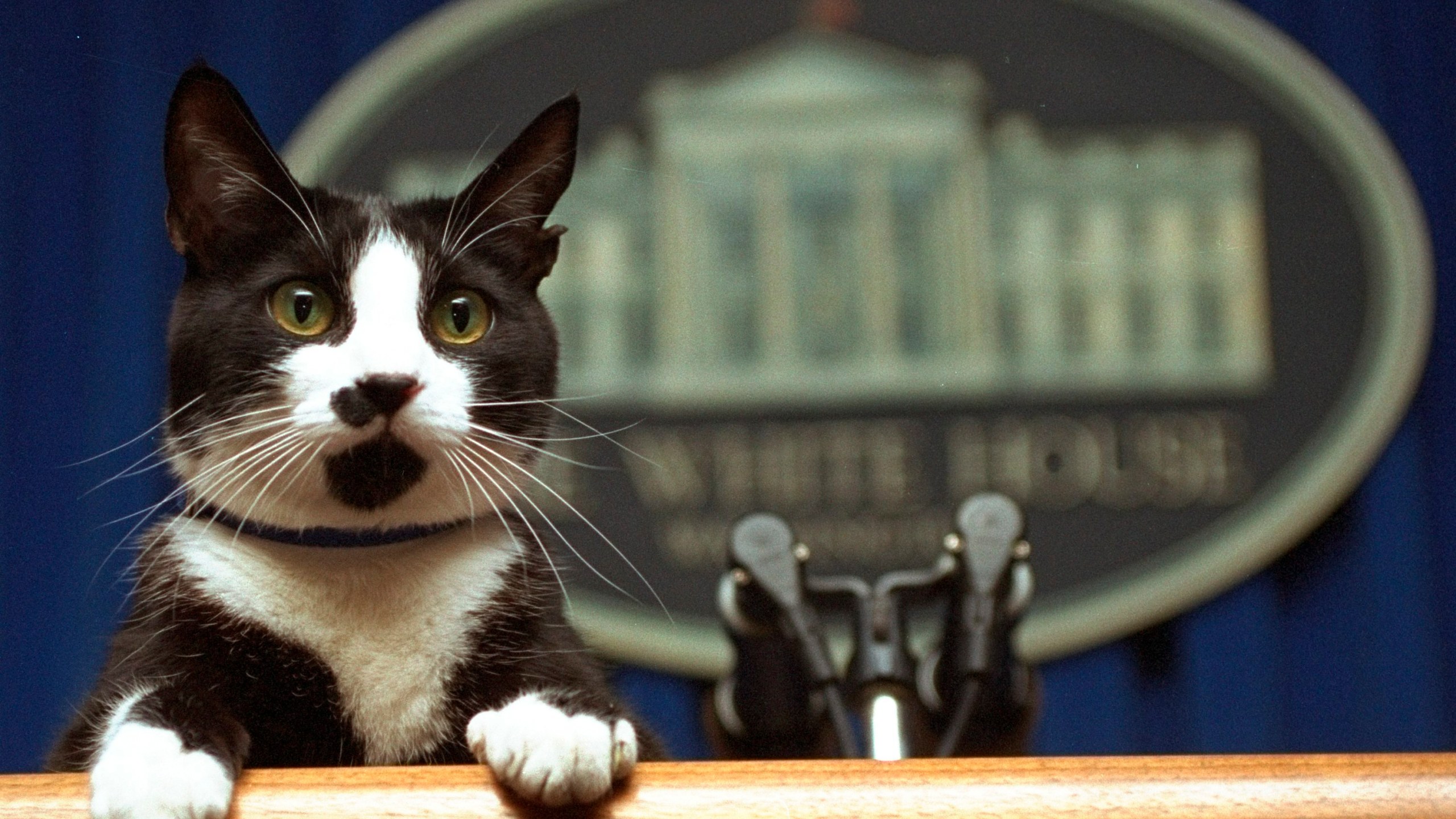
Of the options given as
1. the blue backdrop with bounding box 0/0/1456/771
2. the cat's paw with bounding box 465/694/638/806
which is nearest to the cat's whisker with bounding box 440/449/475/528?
the cat's paw with bounding box 465/694/638/806

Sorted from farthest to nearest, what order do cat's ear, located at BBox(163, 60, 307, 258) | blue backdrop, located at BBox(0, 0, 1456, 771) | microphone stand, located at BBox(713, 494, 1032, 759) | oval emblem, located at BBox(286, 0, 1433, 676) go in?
1. oval emblem, located at BBox(286, 0, 1433, 676)
2. blue backdrop, located at BBox(0, 0, 1456, 771)
3. microphone stand, located at BBox(713, 494, 1032, 759)
4. cat's ear, located at BBox(163, 60, 307, 258)

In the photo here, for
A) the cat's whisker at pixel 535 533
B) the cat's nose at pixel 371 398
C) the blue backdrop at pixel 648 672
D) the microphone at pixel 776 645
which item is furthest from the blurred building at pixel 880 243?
the cat's nose at pixel 371 398

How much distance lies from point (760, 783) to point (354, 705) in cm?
17

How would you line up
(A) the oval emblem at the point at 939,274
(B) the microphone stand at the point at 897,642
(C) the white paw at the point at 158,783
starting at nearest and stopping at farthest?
(C) the white paw at the point at 158,783 → (B) the microphone stand at the point at 897,642 → (A) the oval emblem at the point at 939,274

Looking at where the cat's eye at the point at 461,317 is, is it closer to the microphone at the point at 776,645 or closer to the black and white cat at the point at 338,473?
the black and white cat at the point at 338,473

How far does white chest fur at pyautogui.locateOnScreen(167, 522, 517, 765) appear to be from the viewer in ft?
1.66

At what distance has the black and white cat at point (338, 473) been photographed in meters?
0.49

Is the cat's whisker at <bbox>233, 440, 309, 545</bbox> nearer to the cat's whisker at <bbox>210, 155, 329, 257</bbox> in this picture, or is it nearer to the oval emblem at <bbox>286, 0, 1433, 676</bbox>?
the cat's whisker at <bbox>210, 155, 329, 257</bbox>

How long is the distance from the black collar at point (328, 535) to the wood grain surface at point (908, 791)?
0.39 ft

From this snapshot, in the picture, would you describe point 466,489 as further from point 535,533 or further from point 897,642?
point 897,642

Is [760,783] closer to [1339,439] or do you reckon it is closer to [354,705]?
[354,705]

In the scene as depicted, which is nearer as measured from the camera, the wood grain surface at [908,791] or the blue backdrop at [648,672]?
the wood grain surface at [908,791]

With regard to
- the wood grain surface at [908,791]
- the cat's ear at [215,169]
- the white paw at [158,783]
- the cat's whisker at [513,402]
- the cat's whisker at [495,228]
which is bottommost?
the wood grain surface at [908,791]

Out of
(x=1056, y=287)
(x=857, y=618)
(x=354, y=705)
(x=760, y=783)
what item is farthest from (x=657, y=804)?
(x=1056, y=287)
